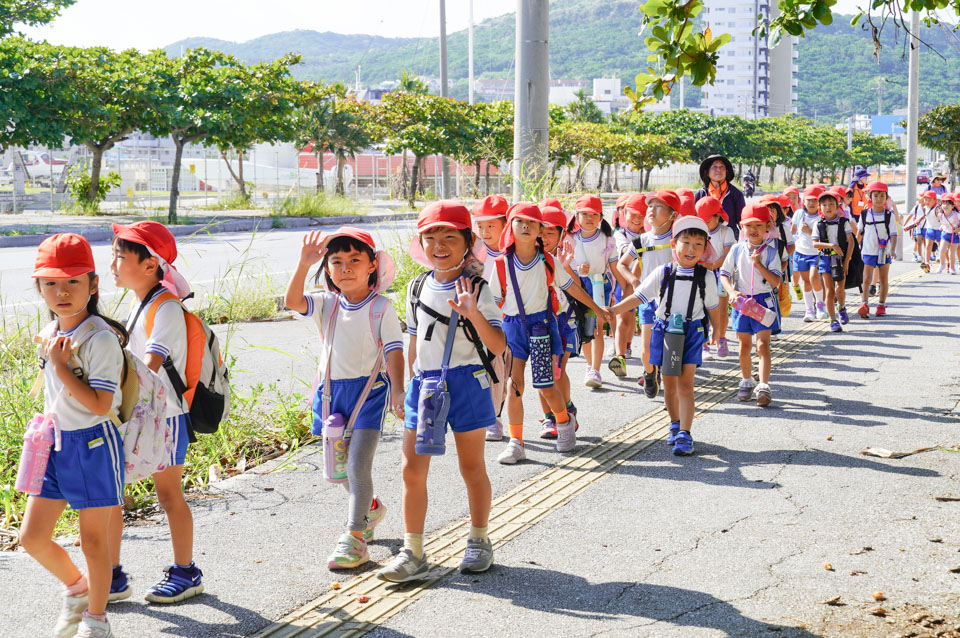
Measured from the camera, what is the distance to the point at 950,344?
1124 cm

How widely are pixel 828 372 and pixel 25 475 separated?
7.65 metres

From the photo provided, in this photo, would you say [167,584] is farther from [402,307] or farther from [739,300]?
[402,307]

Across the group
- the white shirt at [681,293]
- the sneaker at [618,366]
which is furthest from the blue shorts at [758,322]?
the white shirt at [681,293]

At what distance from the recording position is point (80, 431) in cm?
363

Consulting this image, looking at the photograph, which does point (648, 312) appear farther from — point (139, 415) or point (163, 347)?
point (139, 415)

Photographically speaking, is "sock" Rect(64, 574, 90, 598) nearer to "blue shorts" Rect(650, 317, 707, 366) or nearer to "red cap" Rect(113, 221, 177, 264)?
"red cap" Rect(113, 221, 177, 264)

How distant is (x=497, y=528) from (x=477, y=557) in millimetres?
651

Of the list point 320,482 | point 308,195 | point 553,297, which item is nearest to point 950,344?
point 553,297

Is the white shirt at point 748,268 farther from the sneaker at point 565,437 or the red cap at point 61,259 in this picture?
the red cap at point 61,259

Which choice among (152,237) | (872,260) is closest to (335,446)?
(152,237)

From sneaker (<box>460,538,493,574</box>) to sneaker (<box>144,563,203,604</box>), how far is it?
1.08m

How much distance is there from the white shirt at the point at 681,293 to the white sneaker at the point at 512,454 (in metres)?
1.24

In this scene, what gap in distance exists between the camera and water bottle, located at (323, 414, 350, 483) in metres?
4.47

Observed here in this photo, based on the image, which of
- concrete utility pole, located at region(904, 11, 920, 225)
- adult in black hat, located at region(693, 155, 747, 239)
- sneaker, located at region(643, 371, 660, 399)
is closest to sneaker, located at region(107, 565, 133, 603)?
sneaker, located at region(643, 371, 660, 399)
